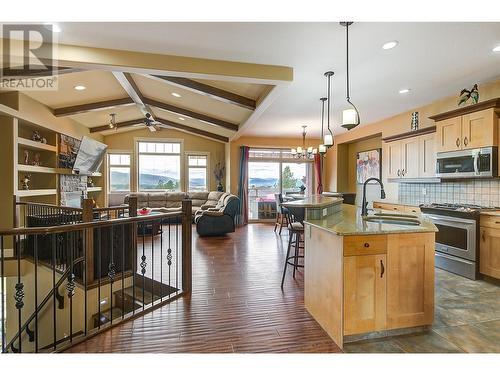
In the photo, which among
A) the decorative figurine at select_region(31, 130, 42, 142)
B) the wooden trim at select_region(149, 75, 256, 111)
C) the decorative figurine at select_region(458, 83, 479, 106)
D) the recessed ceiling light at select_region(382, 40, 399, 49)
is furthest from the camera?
the decorative figurine at select_region(31, 130, 42, 142)

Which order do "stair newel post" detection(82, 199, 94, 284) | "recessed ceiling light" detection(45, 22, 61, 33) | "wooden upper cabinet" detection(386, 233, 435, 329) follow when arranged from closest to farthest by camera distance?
"wooden upper cabinet" detection(386, 233, 435, 329)
"recessed ceiling light" detection(45, 22, 61, 33)
"stair newel post" detection(82, 199, 94, 284)

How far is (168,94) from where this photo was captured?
5879 mm

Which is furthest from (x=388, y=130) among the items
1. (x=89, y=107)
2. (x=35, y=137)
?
(x=35, y=137)

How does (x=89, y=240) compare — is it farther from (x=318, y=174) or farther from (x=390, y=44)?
(x=318, y=174)

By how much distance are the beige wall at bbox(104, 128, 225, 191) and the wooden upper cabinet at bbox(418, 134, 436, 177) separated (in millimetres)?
6417

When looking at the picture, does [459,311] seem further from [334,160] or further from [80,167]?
[80,167]

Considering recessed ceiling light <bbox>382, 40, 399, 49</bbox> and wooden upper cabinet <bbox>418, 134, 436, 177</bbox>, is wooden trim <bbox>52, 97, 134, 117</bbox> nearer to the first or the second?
recessed ceiling light <bbox>382, 40, 399, 49</bbox>

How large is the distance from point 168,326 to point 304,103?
13.5 ft

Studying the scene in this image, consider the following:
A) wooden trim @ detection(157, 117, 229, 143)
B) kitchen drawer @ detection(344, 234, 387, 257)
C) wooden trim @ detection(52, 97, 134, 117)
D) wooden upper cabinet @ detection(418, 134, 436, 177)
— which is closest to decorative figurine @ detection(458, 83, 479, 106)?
wooden upper cabinet @ detection(418, 134, 436, 177)

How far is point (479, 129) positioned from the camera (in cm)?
366

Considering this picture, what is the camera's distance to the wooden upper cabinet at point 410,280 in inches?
86.3

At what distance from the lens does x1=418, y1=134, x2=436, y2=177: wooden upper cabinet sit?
460 cm

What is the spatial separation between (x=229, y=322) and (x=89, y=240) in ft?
7.89
